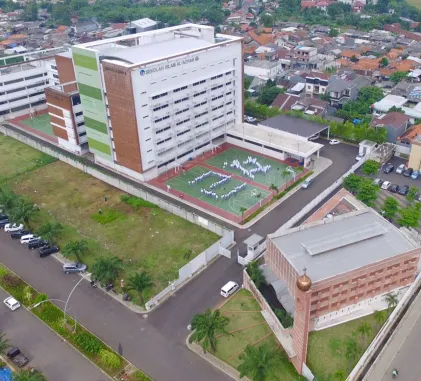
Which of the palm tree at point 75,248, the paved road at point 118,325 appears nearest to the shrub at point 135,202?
the palm tree at point 75,248

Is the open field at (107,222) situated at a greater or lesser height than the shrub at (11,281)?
lesser

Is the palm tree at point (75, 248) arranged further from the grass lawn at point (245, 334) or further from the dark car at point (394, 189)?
the dark car at point (394, 189)

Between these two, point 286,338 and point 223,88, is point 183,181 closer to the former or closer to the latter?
point 223,88

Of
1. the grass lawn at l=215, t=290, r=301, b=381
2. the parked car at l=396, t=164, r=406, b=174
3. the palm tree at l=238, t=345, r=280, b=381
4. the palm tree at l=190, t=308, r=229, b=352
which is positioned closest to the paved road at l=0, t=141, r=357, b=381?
the grass lawn at l=215, t=290, r=301, b=381

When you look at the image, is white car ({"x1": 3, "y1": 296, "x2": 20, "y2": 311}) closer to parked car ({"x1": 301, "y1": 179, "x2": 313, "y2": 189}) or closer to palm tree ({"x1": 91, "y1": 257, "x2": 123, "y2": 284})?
palm tree ({"x1": 91, "y1": 257, "x2": 123, "y2": 284})

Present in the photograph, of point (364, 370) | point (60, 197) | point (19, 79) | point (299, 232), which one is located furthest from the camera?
point (19, 79)

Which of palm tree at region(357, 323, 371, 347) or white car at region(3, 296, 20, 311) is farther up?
palm tree at region(357, 323, 371, 347)

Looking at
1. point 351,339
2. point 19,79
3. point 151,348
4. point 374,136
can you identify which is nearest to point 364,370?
point 351,339
